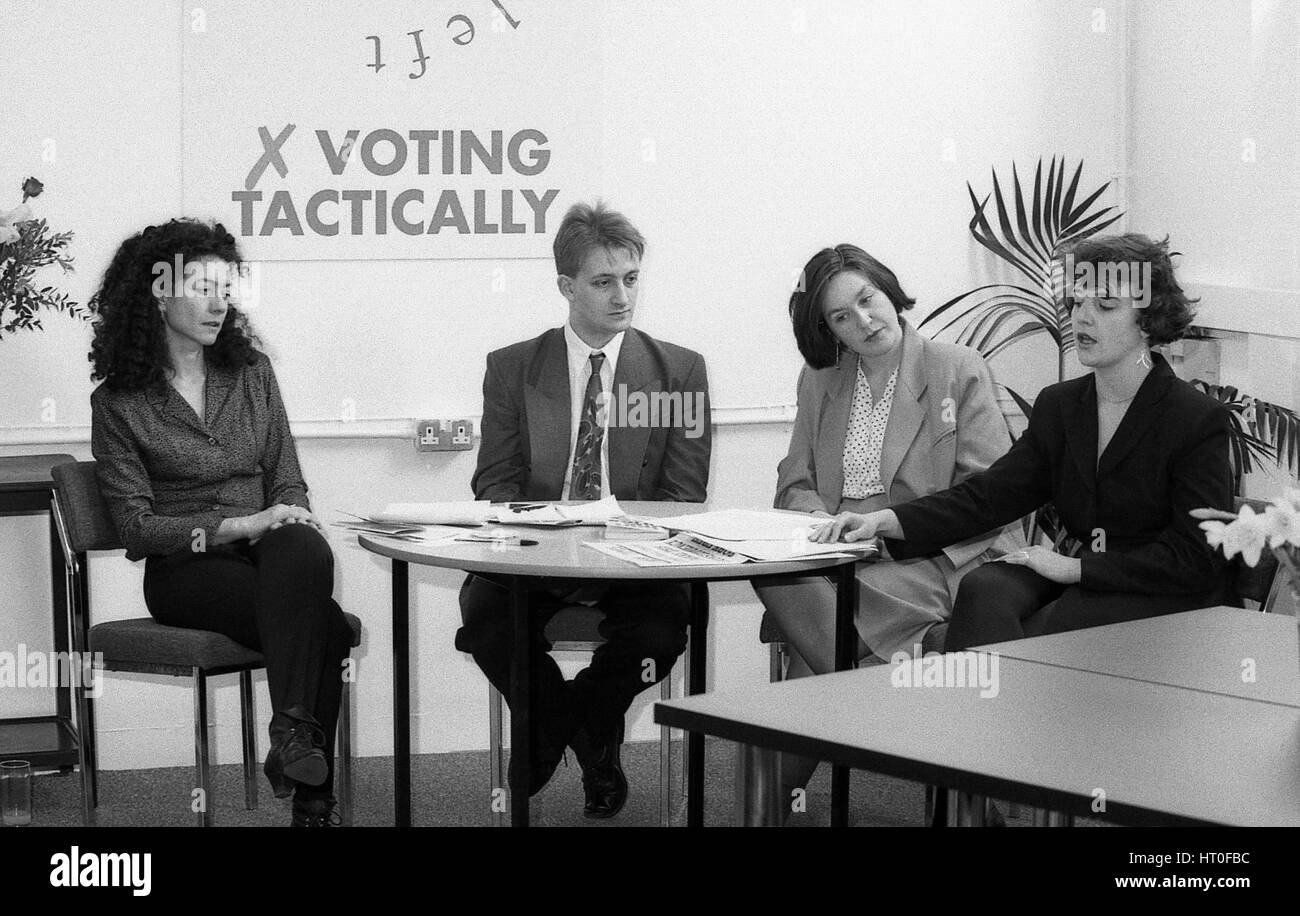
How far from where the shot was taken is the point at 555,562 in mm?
2988

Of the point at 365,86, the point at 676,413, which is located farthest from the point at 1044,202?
the point at 365,86

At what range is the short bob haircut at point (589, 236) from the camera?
4.01 meters

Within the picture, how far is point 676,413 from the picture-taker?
13.4 ft

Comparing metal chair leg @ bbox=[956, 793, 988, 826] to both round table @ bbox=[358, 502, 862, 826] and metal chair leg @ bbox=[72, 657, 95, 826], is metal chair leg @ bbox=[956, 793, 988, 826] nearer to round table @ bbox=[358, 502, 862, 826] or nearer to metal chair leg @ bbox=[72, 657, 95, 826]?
round table @ bbox=[358, 502, 862, 826]

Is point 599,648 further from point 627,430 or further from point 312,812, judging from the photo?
point 312,812

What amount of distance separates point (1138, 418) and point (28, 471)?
2713mm

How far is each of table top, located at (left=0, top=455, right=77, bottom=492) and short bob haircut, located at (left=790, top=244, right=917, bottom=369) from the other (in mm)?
1820

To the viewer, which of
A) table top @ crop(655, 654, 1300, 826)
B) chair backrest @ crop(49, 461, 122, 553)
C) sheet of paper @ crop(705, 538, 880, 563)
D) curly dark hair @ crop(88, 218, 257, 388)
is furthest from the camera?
curly dark hair @ crop(88, 218, 257, 388)

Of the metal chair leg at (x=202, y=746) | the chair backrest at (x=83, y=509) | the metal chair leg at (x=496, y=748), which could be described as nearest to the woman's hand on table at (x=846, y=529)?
the metal chair leg at (x=496, y=748)

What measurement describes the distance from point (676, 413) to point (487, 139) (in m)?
1.11

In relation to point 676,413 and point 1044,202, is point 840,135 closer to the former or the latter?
point 1044,202

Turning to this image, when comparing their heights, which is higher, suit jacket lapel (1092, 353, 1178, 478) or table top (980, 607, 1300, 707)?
suit jacket lapel (1092, 353, 1178, 478)

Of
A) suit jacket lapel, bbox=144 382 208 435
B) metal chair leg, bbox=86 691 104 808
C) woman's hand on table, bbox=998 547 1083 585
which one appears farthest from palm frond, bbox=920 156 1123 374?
metal chair leg, bbox=86 691 104 808

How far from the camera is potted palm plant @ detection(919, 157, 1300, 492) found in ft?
16.4
